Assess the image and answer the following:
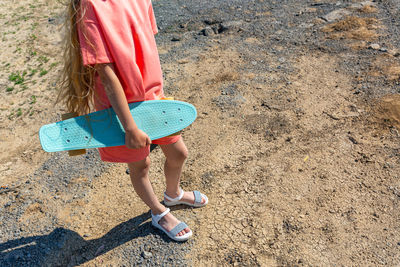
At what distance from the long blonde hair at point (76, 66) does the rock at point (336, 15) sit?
4273 mm

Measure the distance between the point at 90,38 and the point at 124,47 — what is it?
0.15m

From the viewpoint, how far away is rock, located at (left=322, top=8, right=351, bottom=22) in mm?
4969

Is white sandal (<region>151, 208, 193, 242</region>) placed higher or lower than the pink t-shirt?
lower

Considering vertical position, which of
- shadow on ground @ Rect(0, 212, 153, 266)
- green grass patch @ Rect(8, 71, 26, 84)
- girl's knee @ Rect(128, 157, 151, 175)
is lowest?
shadow on ground @ Rect(0, 212, 153, 266)

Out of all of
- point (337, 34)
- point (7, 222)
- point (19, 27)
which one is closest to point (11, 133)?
point (7, 222)

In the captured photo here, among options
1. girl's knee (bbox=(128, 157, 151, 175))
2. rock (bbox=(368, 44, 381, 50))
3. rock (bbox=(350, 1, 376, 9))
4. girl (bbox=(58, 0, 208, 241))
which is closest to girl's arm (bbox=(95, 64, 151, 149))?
girl (bbox=(58, 0, 208, 241))

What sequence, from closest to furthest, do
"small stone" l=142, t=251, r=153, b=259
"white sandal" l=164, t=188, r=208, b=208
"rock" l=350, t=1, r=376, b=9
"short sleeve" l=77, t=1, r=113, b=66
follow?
1. "short sleeve" l=77, t=1, r=113, b=66
2. "small stone" l=142, t=251, r=153, b=259
3. "white sandal" l=164, t=188, r=208, b=208
4. "rock" l=350, t=1, r=376, b=9

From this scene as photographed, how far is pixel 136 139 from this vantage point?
5.69 feet

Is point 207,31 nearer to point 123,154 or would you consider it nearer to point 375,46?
point 375,46

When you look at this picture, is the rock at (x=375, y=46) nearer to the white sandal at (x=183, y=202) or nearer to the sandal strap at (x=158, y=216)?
the white sandal at (x=183, y=202)

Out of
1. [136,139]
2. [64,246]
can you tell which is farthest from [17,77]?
[136,139]

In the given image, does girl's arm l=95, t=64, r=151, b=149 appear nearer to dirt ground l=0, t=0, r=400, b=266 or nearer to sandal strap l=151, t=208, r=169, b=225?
dirt ground l=0, t=0, r=400, b=266

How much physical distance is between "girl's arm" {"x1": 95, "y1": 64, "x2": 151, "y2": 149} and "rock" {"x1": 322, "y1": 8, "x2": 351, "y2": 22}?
13.8 ft

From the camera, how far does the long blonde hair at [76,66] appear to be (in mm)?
1527
